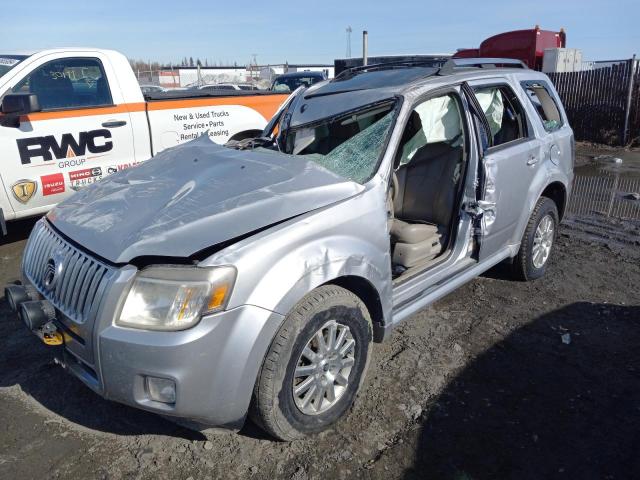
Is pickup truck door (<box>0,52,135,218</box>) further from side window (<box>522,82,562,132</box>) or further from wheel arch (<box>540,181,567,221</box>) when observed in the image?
wheel arch (<box>540,181,567,221</box>)

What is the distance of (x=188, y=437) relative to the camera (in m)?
2.76

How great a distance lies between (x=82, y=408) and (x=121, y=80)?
4.05 metres

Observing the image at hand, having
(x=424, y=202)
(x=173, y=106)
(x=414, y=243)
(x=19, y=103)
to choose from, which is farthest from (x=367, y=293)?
(x=173, y=106)

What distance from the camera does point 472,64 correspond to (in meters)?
4.17

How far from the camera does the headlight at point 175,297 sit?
220 centimetres

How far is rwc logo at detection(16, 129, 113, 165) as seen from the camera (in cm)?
509

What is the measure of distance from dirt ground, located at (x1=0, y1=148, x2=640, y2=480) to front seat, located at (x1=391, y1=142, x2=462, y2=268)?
0.64m

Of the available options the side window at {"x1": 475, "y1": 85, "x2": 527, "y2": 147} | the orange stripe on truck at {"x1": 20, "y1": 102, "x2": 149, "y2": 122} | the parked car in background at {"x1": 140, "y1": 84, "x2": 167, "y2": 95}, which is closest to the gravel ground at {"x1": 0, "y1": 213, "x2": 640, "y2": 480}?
the side window at {"x1": 475, "y1": 85, "x2": 527, "y2": 147}

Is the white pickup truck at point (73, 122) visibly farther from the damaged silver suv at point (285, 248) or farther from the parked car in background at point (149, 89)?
the damaged silver suv at point (285, 248)

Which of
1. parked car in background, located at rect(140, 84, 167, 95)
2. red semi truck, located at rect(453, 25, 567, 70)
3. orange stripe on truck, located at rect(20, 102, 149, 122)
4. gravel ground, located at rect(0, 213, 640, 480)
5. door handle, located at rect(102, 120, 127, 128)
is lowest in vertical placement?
gravel ground, located at rect(0, 213, 640, 480)

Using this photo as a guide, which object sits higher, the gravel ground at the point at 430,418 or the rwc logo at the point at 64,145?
the rwc logo at the point at 64,145

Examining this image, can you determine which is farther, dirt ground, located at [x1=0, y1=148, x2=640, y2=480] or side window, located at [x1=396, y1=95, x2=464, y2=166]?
side window, located at [x1=396, y1=95, x2=464, y2=166]

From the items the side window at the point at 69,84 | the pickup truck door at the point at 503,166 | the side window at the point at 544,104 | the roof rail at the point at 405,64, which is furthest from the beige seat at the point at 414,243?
the side window at the point at 69,84

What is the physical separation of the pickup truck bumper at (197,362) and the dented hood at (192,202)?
13.9 inches
